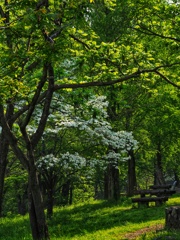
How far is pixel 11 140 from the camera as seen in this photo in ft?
36.7

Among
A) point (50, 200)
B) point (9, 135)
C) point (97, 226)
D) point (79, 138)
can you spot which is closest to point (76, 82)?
point (9, 135)

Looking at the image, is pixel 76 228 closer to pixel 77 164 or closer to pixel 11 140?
pixel 77 164

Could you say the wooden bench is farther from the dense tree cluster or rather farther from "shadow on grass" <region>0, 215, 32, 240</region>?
"shadow on grass" <region>0, 215, 32, 240</region>

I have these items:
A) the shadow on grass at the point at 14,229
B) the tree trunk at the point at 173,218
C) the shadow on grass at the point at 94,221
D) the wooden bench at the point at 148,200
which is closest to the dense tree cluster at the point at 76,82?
the shadow on grass at the point at 14,229

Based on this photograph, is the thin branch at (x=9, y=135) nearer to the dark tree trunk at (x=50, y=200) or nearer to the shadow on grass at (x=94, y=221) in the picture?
the shadow on grass at (x=94, y=221)

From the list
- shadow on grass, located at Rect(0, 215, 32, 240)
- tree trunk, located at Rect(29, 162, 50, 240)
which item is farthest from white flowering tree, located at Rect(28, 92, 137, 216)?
tree trunk, located at Rect(29, 162, 50, 240)

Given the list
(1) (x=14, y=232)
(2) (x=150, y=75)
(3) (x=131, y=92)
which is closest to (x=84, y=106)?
(2) (x=150, y=75)

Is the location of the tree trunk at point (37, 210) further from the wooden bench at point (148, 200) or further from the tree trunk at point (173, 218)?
the wooden bench at point (148, 200)

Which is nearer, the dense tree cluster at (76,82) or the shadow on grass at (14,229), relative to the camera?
the dense tree cluster at (76,82)

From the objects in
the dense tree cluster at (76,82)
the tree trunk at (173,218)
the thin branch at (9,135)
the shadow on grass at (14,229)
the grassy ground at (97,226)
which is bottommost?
the shadow on grass at (14,229)

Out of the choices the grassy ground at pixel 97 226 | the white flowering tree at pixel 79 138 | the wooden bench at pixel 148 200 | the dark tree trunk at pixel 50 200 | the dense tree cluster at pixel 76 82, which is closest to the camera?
the dense tree cluster at pixel 76 82

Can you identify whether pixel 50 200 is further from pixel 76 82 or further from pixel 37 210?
pixel 76 82

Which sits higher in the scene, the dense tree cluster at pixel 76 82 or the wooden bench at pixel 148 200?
the dense tree cluster at pixel 76 82

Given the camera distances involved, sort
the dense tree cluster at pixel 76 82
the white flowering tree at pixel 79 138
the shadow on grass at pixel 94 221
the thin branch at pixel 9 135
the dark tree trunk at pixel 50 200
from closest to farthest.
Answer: the dense tree cluster at pixel 76 82, the thin branch at pixel 9 135, the shadow on grass at pixel 94 221, the white flowering tree at pixel 79 138, the dark tree trunk at pixel 50 200
